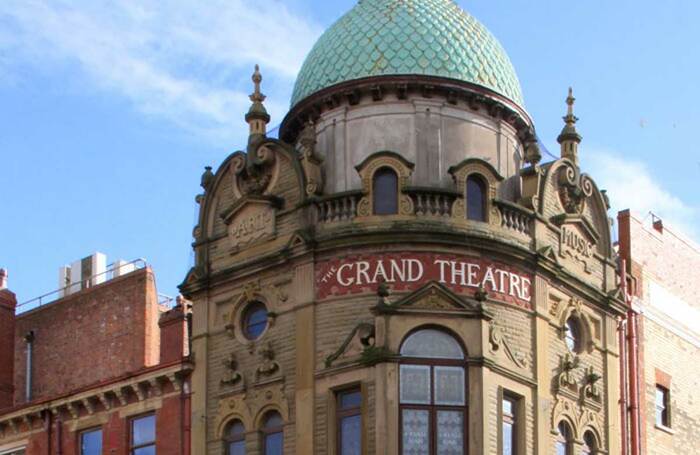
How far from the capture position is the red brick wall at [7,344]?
2418 inches

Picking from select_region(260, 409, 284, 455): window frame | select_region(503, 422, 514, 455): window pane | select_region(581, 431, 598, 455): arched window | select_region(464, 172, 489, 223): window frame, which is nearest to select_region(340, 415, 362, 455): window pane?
select_region(260, 409, 284, 455): window frame

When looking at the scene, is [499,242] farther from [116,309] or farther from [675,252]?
[116,309]

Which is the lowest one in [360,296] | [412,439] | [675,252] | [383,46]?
[412,439]

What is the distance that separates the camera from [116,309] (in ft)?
204

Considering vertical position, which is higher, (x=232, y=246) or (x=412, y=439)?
(x=232, y=246)

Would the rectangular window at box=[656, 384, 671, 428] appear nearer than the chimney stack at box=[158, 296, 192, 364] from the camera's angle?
Yes

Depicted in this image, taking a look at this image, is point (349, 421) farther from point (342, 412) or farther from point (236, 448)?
point (236, 448)

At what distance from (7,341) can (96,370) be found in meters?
3.30

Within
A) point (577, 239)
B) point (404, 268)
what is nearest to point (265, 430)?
point (404, 268)

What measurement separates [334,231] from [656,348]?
11892mm

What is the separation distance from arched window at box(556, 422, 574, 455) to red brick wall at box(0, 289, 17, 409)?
20762mm

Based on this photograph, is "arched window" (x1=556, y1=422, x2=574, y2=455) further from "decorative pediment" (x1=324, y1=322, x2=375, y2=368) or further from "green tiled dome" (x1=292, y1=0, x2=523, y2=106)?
"green tiled dome" (x1=292, y1=0, x2=523, y2=106)

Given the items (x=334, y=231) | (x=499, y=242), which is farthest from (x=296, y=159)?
(x=499, y=242)

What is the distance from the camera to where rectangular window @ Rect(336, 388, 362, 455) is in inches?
1815
